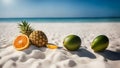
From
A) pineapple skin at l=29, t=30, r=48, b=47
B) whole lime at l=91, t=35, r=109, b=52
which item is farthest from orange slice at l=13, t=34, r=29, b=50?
whole lime at l=91, t=35, r=109, b=52

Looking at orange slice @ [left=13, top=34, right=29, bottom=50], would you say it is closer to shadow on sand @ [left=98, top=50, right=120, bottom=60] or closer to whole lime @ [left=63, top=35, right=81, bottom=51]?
whole lime @ [left=63, top=35, right=81, bottom=51]

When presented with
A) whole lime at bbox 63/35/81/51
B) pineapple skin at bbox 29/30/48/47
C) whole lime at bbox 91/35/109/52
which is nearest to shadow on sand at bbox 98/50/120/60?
whole lime at bbox 91/35/109/52

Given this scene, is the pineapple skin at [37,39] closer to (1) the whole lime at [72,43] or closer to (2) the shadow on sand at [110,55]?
(1) the whole lime at [72,43]

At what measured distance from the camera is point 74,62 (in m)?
1.19

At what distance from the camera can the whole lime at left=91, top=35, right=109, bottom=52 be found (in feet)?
4.60

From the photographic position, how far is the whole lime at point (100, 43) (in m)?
1.40

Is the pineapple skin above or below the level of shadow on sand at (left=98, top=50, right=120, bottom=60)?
above

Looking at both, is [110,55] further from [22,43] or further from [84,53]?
[22,43]

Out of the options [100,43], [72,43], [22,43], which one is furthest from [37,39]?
[100,43]

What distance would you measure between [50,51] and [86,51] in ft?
0.78

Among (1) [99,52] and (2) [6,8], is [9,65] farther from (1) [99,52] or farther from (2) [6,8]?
(2) [6,8]

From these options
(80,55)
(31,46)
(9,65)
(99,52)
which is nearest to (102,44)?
(99,52)

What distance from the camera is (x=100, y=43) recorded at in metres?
1.41

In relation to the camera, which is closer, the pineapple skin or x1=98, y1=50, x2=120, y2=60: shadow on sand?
x1=98, y1=50, x2=120, y2=60: shadow on sand
